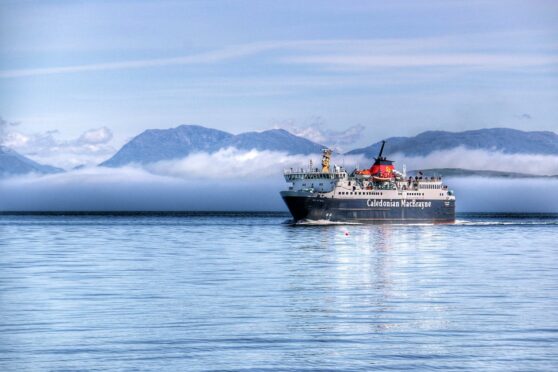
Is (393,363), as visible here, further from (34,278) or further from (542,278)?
(34,278)

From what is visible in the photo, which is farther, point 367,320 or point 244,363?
point 367,320

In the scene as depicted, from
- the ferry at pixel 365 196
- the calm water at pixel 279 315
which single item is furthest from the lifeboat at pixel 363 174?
the calm water at pixel 279 315

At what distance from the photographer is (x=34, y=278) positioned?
57906mm

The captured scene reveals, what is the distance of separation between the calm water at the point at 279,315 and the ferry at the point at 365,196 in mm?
88680

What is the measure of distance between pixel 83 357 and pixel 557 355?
14139 millimetres

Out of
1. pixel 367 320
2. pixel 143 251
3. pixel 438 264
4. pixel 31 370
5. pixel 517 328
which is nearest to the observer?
pixel 31 370

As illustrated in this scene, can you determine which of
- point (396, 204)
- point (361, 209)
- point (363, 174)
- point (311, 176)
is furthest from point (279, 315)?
point (363, 174)

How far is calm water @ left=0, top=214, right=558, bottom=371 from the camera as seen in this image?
96.1 ft

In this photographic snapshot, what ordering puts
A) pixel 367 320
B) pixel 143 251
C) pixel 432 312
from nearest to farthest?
pixel 367 320, pixel 432 312, pixel 143 251

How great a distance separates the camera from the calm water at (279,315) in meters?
29.3

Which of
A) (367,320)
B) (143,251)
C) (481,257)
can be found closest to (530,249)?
(481,257)

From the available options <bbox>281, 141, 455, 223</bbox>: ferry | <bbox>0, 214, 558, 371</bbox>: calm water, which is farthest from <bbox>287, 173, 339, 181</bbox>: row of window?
<bbox>0, 214, 558, 371</bbox>: calm water

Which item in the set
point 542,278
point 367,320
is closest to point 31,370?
point 367,320

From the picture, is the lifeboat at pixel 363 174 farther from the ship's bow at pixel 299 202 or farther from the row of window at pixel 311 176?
the ship's bow at pixel 299 202
